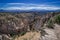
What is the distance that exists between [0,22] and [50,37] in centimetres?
130

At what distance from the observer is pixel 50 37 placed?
7.41 feet

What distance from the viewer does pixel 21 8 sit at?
3.04 meters

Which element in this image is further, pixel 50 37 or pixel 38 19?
pixel 38 19

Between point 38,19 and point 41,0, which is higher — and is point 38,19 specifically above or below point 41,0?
below

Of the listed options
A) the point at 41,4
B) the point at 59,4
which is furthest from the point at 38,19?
the point at 59,4

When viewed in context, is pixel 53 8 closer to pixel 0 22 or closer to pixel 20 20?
pixel 20 20

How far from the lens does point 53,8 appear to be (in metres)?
3.03

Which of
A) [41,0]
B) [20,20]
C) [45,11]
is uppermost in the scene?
[41,0]

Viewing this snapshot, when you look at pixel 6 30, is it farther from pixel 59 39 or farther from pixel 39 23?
pixel 59 39

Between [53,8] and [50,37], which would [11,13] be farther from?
[50,37]

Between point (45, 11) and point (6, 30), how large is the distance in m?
0.96

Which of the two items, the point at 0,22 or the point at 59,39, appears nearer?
the point at 59,39

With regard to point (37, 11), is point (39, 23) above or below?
below

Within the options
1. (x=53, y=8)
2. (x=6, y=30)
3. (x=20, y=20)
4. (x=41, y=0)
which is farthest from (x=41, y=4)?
(x=6, y=30)
